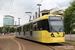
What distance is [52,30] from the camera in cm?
1440

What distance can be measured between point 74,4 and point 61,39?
5903 mm

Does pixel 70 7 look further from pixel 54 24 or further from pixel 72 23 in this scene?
pixel 54 24

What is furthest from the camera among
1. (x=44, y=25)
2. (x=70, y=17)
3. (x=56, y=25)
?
(x=70, y=17)

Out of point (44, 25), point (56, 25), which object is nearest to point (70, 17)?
point (56, 25)

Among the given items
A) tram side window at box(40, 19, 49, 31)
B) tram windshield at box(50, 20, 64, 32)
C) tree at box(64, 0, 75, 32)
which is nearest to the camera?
tram windshield at box(50, 20, 64, 32)

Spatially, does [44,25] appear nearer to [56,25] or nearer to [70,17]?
[56,25]

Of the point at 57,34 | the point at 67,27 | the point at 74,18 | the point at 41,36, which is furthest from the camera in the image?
the point at 67,27

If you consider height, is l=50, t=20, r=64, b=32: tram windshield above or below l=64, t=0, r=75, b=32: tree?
below

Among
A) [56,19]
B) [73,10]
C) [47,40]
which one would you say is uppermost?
[73,10]

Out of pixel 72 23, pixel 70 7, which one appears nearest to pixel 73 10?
pixel 70 7

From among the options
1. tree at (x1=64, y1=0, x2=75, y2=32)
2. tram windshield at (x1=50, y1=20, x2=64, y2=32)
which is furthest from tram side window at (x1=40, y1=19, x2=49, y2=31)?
tree at (x1=64, y1=0, x2=75, y2=32)

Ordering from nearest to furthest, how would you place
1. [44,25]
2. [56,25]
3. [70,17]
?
[56,25]
[44,25]
[70,17]

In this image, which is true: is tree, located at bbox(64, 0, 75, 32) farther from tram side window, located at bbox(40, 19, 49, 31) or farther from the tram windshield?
tram side window, located at bbox(40, 19, 49, 31)

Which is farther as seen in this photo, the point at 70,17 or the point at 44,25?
the point at 70,17
